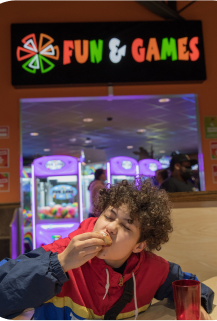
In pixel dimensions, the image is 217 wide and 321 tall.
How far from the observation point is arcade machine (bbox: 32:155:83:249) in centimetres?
445

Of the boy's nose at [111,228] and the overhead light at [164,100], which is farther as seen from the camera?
the overhead light at [164,100]

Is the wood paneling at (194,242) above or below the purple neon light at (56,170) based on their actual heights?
below

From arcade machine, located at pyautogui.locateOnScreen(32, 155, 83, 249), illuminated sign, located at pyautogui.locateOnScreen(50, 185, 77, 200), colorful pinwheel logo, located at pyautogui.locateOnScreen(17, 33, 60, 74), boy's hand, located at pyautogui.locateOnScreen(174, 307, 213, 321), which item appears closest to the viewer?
boy's hand, located at pyautogui.locateOnScreen(174, 307, 213, 321)

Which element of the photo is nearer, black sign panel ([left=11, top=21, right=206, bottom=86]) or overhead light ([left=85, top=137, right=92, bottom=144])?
black sign panel ([left=11, top=21, right=206, bottom=86])

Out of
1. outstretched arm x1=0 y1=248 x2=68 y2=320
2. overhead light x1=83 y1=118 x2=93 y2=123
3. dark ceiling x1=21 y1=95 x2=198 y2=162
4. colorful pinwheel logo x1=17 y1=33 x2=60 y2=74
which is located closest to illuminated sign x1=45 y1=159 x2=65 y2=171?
colorful pinwheel logo x1=17 y1=33 x2=60 y2=74

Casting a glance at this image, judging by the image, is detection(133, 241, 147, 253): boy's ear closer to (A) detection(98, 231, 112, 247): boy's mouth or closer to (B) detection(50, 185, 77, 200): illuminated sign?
(A) detection(98, 231, 112, 247): boy's mouth

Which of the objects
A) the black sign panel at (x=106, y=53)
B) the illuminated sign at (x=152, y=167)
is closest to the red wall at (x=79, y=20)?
the black sign panel at (x=106, y=53)

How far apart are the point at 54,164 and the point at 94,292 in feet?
11.5

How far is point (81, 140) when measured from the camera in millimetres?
11820

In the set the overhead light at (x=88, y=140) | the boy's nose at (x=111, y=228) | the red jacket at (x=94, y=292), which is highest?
the overhead light at (x=88, y=140)

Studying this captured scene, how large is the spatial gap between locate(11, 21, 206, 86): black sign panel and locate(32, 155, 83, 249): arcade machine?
1160 millimetres

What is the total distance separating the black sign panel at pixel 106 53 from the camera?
4.13 m

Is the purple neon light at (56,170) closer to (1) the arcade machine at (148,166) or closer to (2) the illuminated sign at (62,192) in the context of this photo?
(2) the illuminated sign at (62,192)

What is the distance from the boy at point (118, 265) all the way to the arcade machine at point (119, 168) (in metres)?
3.85
